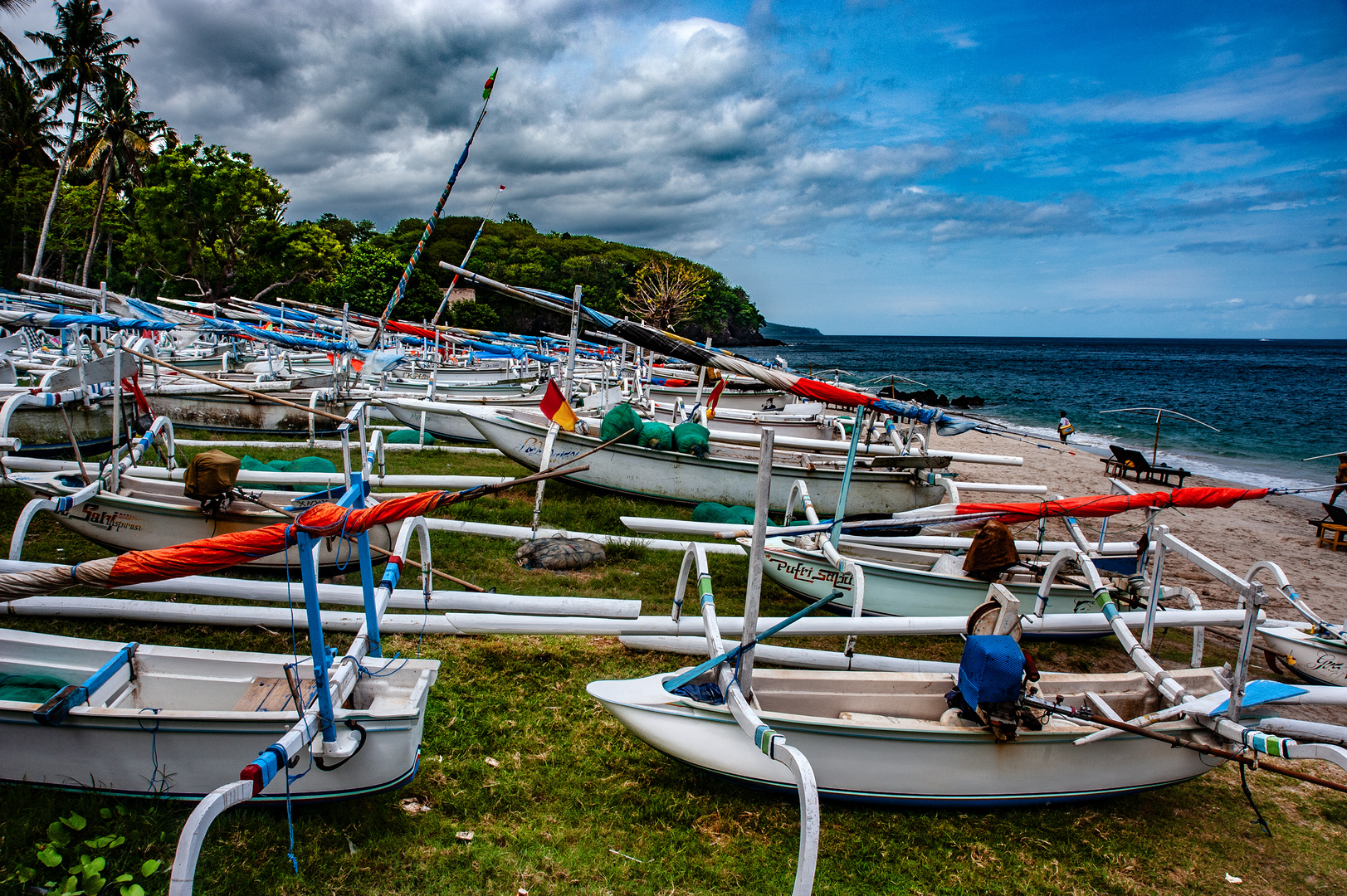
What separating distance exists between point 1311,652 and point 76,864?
1020 centimetres

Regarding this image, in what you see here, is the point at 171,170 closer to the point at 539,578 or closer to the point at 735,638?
the point at 539,578

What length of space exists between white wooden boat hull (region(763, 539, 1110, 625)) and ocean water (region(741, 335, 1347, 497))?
3.97m

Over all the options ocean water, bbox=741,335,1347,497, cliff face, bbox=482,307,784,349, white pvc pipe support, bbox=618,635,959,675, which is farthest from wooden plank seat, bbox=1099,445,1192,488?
cliff face, bbox=482,307,784,349

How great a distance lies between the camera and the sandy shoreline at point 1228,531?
10.9 meters

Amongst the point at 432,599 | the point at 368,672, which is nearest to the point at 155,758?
the point at 368,672

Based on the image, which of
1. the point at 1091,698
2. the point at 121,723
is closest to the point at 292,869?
the point at 121,723

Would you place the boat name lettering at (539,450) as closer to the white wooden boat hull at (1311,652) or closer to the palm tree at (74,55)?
the white wooden boat hull at (1311,652)

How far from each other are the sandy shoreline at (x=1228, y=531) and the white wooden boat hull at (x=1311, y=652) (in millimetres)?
3385

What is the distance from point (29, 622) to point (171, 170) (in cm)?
3752

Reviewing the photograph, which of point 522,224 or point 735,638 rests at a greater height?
point 522,224

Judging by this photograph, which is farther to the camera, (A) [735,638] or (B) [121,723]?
(A) [735,638]

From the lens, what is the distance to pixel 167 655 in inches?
188

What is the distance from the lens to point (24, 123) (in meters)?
36.8

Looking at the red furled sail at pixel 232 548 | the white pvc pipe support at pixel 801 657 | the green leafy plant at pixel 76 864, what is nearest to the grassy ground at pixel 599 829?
the green leafy plant at pixel 76 864
